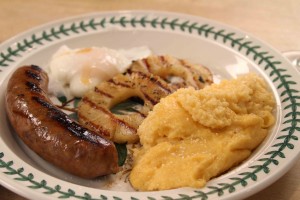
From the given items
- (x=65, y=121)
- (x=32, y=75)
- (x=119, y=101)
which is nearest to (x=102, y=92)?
(x=119, y=101)

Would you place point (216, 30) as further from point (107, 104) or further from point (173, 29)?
point (107, 104)

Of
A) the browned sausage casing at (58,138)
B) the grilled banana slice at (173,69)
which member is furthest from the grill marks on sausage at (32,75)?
the grilled banana slice at (173,69)

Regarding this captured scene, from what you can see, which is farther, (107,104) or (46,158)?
(107,104)

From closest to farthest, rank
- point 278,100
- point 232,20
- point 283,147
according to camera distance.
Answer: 1. point 283,147
2. point 278,100
3. point 232,20

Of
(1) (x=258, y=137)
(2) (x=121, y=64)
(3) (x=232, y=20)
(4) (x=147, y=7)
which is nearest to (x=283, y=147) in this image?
(1) (x=258, y=137)

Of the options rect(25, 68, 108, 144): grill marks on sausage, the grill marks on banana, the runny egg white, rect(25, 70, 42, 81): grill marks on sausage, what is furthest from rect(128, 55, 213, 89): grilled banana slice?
rect(25, 68, 108, 144): grill marks on sausage

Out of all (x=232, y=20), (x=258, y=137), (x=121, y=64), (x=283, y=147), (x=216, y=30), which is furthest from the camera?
(x=232, y=20)

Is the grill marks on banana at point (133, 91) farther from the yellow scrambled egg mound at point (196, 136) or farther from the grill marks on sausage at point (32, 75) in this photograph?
the grill marks on sausage at point (32, 75)
